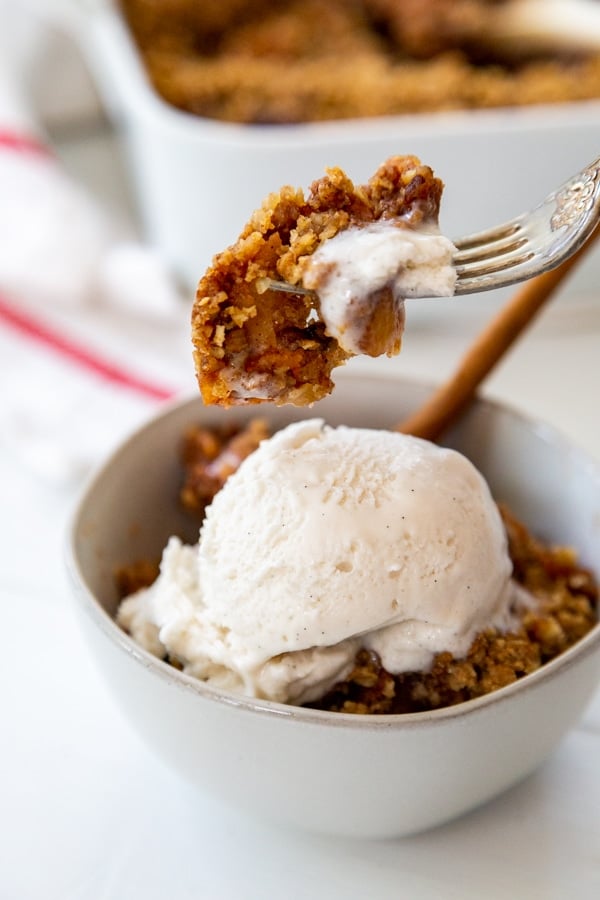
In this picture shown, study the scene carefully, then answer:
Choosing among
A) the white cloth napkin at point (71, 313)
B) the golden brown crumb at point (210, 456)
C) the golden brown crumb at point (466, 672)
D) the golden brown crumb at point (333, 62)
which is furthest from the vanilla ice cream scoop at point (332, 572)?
the golden brown crumb at point (333, 62)

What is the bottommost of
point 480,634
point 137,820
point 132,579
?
point 137,820

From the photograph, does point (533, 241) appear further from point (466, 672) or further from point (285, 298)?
point (466, 672)

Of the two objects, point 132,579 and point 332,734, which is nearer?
point 332,734

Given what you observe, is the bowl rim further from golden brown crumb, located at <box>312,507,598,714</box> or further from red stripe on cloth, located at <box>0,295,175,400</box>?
red stripe on cloth, located at <box>0,295,175,400</box>

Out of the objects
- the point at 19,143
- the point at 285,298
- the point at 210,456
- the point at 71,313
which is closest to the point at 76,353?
the point at 71,313

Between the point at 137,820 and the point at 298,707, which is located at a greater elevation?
the point at 298,707

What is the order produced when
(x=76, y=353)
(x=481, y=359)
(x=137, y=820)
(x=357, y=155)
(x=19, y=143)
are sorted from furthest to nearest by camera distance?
(x=19, y=143) → (x=76, y=353) → (x=357, y=155) → (x=481, y=359) → (x=137, y=820)

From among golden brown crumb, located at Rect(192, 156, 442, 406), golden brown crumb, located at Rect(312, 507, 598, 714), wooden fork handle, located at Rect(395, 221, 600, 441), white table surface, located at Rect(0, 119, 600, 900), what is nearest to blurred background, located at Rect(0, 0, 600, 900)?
white table surface, located at Rect(0, 119, 600, 900)

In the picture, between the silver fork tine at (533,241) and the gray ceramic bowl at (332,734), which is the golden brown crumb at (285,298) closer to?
the silver fork tine at (533,241)
